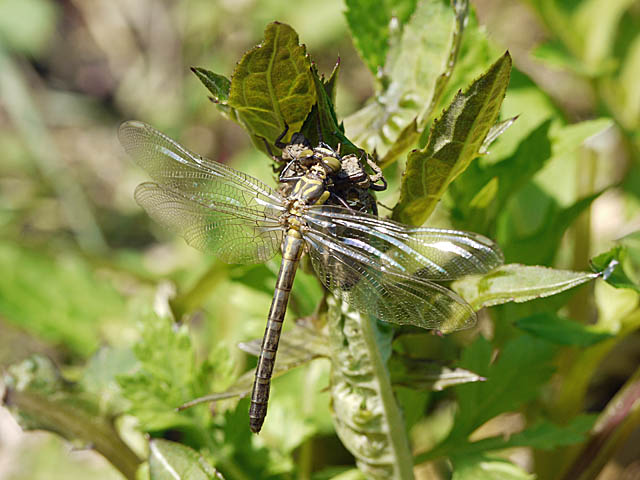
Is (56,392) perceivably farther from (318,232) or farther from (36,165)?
(36,165)

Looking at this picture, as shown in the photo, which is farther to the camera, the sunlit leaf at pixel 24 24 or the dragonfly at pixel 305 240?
the sunlit leaf at pixel 24 24

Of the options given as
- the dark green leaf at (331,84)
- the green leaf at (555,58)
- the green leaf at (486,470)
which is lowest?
the green leaf at (486,470)

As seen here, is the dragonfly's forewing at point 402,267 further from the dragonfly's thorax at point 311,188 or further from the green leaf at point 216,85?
the green leaf at point 216,85

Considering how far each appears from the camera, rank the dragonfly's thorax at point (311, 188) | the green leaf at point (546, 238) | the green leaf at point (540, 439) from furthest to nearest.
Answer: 1. the green leaf at point (546, 238)
2. the green leaf at point (540, 439)
3. the dragonfly's thorax at point (311, 188)

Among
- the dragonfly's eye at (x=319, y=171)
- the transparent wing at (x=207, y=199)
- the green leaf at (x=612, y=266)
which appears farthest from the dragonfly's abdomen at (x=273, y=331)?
the green leaf at (x=612, y=266)

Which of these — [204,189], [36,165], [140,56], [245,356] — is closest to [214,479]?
[204,189]

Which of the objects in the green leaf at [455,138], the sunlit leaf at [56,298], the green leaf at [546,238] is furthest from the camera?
the sunlit leaf at [56,298]

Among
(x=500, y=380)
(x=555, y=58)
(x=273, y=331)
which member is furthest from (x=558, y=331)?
(x=555, y=58)

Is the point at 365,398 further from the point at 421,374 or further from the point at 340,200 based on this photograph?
the point at 340,200
